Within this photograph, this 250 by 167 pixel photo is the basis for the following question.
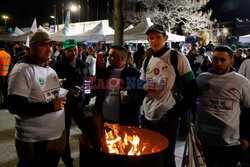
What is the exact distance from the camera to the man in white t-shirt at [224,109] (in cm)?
237

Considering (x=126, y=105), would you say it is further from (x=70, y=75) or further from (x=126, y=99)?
(x=70, y=75)

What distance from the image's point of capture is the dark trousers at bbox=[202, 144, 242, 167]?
242 centimetres

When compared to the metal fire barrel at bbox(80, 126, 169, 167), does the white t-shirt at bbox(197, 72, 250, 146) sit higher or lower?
higher

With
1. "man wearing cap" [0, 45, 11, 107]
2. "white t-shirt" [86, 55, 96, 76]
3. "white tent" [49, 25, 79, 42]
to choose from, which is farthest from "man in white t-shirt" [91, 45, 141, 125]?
"white tent" [49, 25, 79, 42]

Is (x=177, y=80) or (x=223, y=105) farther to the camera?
(x=177, y=80)

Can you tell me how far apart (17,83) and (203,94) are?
204cm

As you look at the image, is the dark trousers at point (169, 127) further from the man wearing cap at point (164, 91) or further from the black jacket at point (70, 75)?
the black jacket at point (70, 75)

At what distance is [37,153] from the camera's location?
6.86ft

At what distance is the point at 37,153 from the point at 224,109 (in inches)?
82.5

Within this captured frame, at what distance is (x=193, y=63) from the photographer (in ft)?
31.5

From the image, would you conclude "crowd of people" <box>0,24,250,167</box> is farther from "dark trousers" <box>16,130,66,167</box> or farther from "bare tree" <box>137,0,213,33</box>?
"bare tree" <box>137,0,213,33</box>

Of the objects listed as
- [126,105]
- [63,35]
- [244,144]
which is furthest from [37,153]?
[63,35]

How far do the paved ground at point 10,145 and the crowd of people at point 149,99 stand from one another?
4.97 ft

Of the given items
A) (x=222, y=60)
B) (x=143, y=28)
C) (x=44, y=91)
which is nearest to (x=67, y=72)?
(x=44, y=91)
